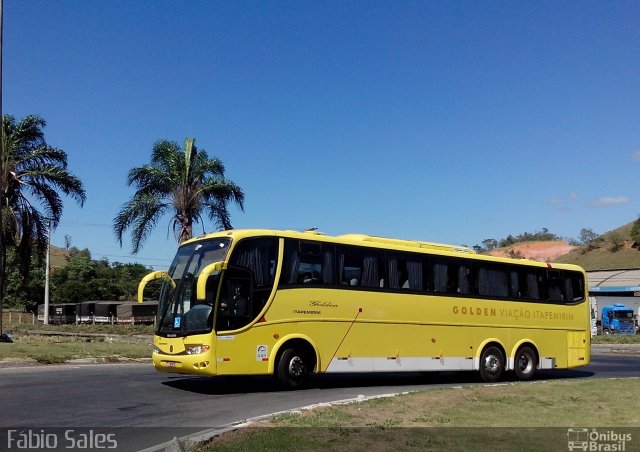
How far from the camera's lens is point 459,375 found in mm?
19719

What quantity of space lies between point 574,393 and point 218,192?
22.6 metres

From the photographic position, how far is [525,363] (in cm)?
1877

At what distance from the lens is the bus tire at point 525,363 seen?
60.5ft

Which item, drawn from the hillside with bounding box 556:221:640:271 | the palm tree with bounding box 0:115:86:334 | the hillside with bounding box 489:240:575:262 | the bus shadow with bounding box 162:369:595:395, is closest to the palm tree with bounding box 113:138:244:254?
the palm tree with bounding box 0:115:86:334

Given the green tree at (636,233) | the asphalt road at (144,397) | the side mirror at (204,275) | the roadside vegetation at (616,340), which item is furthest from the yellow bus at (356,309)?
the green tree at (636,233)

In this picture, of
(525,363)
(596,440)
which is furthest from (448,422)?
(525,363)

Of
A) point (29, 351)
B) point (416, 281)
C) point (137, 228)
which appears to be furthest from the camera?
point (137, 228)

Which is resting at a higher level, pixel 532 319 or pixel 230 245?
pixel 230 245

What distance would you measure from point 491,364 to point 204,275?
30.4 feet

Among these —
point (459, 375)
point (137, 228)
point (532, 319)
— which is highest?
point (137, 228)

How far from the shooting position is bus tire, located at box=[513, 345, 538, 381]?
1844 centimetres

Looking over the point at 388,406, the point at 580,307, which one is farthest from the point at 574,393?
the point at 580,307

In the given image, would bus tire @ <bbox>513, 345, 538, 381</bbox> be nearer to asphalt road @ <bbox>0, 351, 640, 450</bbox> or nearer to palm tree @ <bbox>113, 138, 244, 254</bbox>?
asphalt road @ <bbox>0, 351, 640, 450</bbox>

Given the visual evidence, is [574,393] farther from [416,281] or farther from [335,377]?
[335,377]
